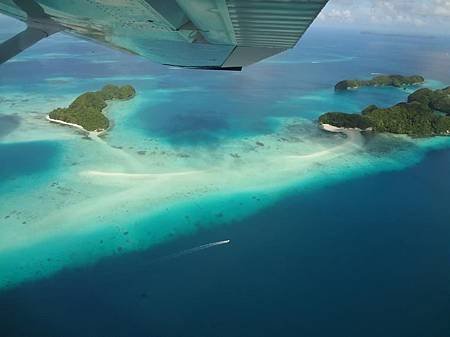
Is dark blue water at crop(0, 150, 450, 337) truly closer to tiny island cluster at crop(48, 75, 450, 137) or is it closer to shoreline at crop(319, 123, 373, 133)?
shoreline at crop(319, 123, 373, 133)

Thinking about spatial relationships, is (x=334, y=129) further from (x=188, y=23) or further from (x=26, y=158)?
(x=188, y=23)

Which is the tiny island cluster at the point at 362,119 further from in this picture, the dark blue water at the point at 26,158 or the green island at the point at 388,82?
the green island at the point at 388,82

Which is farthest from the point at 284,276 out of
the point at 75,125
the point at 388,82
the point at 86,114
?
the point at 388,82

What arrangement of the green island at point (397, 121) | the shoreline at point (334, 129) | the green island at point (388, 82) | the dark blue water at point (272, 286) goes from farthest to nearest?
the green island at point (388, 82)
the green island at point (397, 121)
the shoreline at point (334, 129)
the dark blue water at point (272, 286)

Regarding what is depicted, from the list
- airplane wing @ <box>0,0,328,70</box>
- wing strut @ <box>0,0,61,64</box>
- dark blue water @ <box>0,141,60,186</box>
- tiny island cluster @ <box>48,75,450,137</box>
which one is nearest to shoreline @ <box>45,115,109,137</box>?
tiny island cluster @ <box>48,75,450,137</box>

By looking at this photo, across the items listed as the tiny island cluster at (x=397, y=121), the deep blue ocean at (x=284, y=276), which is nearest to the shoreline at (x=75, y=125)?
the deep blue ocean at (x=284, y=276)
